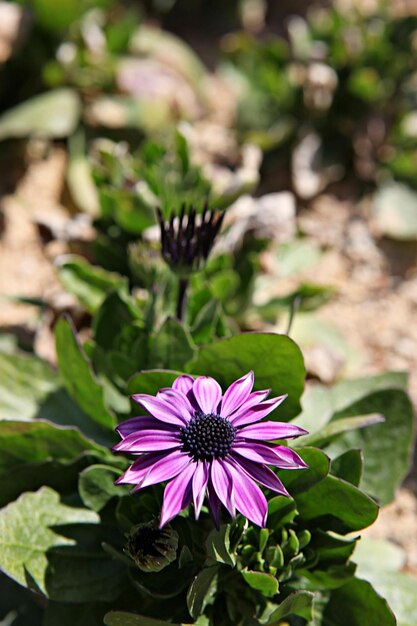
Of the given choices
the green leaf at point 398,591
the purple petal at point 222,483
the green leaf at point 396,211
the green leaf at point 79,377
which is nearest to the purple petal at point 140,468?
the purple petal at point 222,483

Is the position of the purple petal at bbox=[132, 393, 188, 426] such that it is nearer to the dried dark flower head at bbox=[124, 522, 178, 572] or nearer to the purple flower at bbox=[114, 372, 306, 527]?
the purple flower at bbox=[114, 372, 306, 527]

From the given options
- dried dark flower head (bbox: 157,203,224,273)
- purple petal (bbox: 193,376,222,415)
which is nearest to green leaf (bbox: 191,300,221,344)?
dried dark flower head (bbox: 157,203,224,273)

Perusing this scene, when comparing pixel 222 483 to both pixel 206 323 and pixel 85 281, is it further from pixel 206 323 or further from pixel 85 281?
pixel 85 281

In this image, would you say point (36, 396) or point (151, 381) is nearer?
point (151, 381)

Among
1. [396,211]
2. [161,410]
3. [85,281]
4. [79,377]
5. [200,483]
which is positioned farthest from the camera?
[396,211]

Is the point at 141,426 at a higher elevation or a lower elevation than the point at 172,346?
lower

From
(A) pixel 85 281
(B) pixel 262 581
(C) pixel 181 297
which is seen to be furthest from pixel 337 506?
(A) pixel 85 281

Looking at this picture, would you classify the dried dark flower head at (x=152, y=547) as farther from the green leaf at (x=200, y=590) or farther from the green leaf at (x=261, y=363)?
the green leaf at (x=261, y=363)
